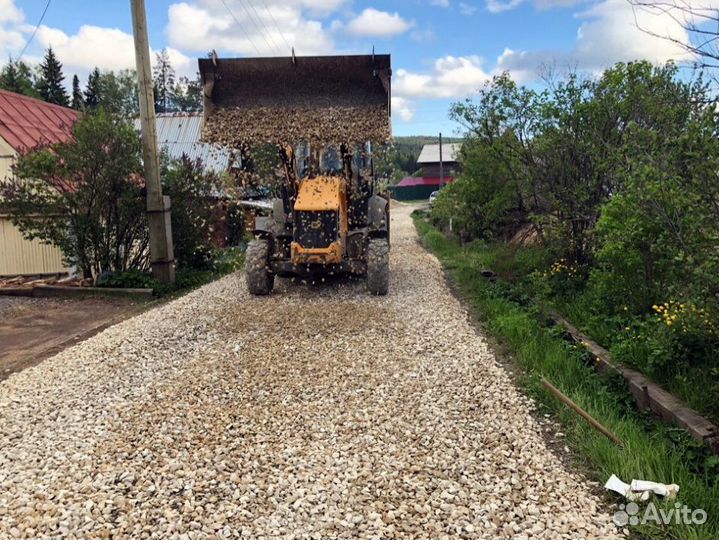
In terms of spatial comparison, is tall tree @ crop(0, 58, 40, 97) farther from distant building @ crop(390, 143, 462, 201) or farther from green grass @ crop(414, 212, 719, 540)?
green grass @ crop(414, 212, 719, 540)

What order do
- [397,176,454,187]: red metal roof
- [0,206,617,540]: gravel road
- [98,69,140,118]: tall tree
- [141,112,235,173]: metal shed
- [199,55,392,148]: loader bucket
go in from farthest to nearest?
[397,176,454,187]: red metal roof → [98,69,140,118]: tall tree → [141,112,235,173]: metal shed → [199,55,392,148]: loader bucket → [0,206,617,540]: gravel road

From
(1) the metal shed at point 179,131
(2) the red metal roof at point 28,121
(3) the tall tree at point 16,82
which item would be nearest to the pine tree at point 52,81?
(3) the tall tree at point 16,82

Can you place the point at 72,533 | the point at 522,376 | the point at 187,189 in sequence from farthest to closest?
the point at 187,189, the point at 522,376, the point at 72,533

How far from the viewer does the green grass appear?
10.5 feet

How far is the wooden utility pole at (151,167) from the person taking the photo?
980cm

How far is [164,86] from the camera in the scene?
74000 millimetres

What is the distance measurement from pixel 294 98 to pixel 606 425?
24.1 feet

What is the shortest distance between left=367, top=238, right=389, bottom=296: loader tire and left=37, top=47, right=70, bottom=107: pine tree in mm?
51664

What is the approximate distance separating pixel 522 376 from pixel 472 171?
583 centimetres

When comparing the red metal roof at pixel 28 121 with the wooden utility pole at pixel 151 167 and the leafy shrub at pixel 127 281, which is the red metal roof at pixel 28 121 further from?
the leafy shrub at pixel 127 281

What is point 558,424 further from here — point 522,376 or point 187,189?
point 187,189

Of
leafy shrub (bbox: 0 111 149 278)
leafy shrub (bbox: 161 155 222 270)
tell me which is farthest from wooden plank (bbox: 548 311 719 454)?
leafy shrub (bbox: 161 155 222 270)

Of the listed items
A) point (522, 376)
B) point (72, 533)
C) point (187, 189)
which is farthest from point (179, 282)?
point (72, 533)

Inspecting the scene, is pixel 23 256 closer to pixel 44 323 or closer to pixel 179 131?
pixel 44 323
